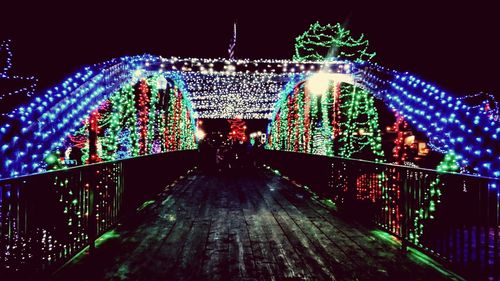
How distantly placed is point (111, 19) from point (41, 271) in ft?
33.4

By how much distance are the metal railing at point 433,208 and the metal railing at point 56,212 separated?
357 centimetres

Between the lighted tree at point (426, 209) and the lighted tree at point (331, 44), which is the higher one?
the lighted tree at point (331, 44)

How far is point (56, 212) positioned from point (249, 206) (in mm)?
4135

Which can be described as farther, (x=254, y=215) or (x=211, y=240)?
(x=254, y=215)

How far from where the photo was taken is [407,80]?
8180mm

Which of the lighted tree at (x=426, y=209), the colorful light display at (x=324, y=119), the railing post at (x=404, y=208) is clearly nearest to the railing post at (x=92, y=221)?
the railing post at (x=404, y=208)

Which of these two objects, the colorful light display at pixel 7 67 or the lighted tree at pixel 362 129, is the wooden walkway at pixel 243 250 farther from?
the colorful light display at pixel 7 67

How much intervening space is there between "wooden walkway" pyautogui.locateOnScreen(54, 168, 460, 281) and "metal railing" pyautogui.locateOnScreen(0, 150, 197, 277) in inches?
9.2

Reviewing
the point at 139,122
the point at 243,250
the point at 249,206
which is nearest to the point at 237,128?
the point at 139,122

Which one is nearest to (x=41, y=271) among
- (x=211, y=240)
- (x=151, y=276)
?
(x=151, y=276)

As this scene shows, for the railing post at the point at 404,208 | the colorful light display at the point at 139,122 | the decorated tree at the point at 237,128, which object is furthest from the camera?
the decorated tree at the point at 237,128

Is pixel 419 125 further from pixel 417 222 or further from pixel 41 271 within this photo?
pixel 41 271

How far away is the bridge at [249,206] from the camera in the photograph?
337 centimetres

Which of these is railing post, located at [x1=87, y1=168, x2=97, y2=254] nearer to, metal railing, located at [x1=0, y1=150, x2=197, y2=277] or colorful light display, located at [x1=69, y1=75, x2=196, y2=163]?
metal railing, located at [x1=0, y1=150, x2=197, y2=277]
